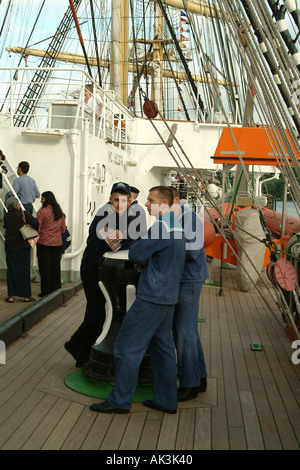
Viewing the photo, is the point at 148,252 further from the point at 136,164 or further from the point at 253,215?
the point at 136,164

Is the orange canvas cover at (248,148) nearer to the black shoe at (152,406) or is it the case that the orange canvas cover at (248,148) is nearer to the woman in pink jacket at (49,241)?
the woman in pink jacket at (49,241)

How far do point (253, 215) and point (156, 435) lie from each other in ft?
21.3

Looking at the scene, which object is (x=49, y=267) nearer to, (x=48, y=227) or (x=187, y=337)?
(x=48, y=227)

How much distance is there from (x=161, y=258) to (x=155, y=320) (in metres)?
0.45

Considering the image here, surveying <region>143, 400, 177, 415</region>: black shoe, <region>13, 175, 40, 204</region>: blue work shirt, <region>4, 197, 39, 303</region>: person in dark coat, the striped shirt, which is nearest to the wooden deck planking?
<region>143, 400, 177, 415</region>: black shoe

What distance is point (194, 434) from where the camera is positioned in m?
3.75

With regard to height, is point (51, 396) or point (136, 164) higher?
point (136, 164)

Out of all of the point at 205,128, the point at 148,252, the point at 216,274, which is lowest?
the point at 216,274

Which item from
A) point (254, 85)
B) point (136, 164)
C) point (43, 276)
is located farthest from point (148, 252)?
point (136, 164)

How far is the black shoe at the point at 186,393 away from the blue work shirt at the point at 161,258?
0.86 meters

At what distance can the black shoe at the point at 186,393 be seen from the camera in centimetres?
443

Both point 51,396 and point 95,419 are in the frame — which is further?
point 51,396

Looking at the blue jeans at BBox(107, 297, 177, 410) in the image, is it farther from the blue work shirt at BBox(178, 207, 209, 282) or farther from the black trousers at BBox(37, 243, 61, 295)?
the black trousers at BBox(37, 243, 61, 295)
